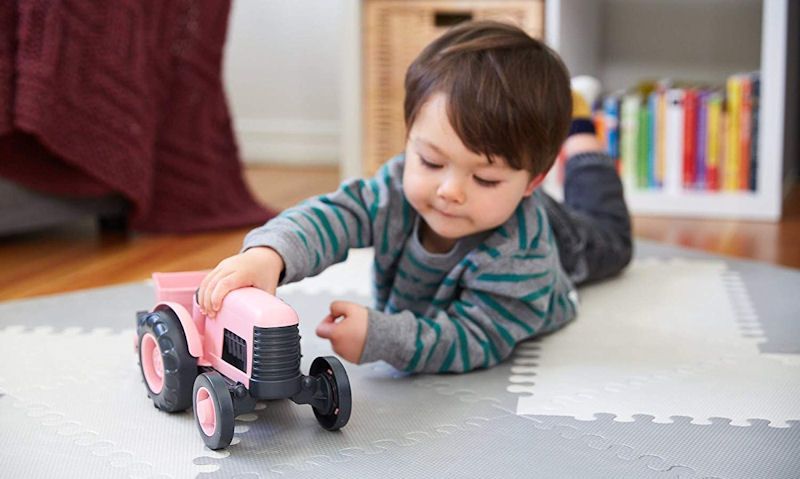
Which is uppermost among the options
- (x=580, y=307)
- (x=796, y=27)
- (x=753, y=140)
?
(x=796, y=27)

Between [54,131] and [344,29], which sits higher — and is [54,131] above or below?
below

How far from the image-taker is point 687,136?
1.90 metres

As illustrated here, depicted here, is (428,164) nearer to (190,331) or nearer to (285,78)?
(190,331)

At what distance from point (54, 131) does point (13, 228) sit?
0.18m

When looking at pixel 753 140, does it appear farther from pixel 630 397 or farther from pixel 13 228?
pixel 13 228

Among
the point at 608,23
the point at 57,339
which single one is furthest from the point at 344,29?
the point at 57,339

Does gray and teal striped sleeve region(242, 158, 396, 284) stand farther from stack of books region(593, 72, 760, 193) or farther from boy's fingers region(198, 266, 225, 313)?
stack of books region(593, 72, 760, 193)

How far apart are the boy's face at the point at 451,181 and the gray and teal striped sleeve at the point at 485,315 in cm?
4

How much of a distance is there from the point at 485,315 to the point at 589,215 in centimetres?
46

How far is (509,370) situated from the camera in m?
0.98

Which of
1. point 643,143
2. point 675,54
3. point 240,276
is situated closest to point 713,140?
point 643,143

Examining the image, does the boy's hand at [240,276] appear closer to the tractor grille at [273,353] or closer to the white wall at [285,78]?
the tractor grille at [273,353]

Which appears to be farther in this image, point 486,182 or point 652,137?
point 652,137

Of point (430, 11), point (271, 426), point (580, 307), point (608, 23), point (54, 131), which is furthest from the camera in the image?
point (608, 23)
